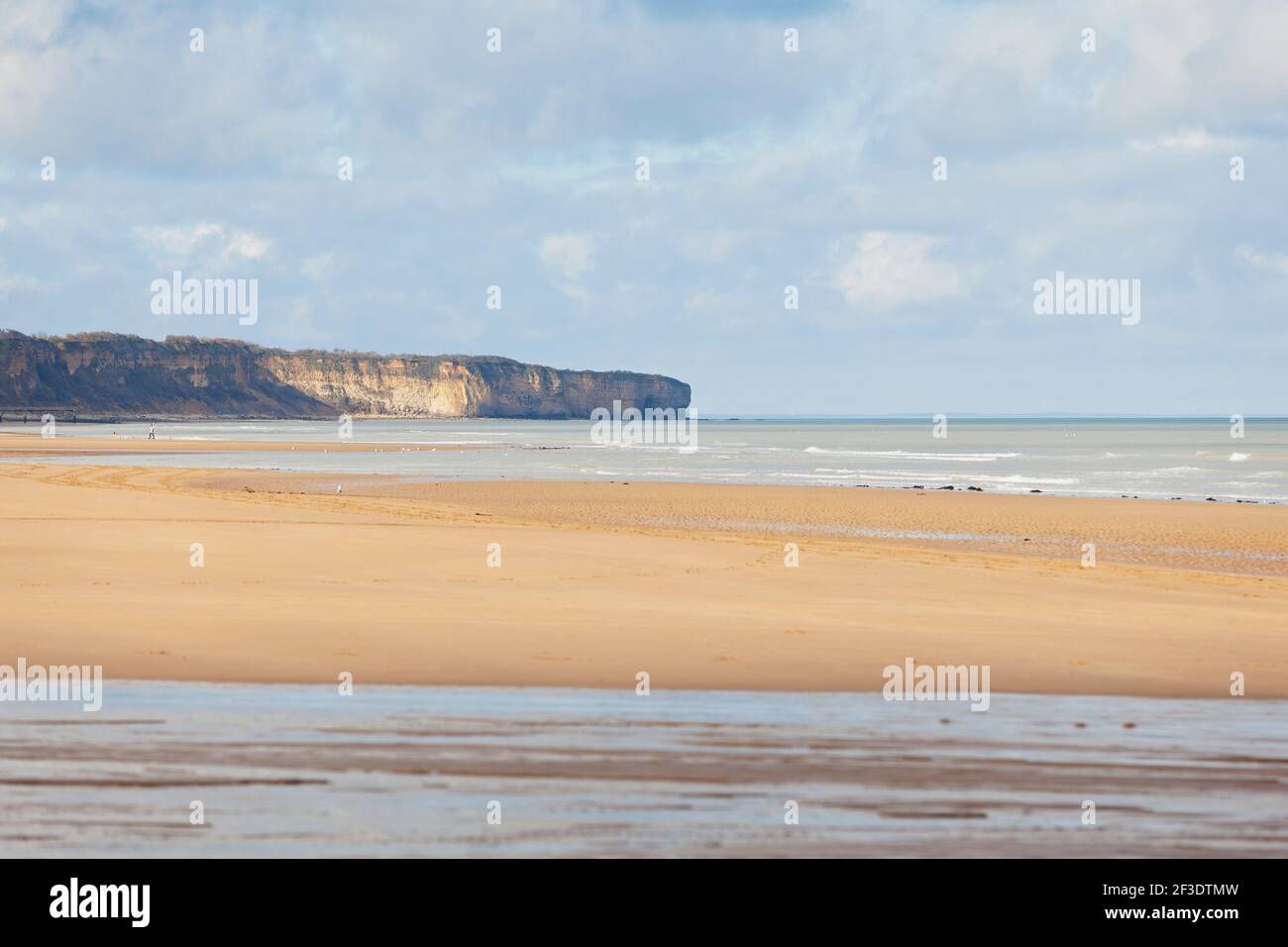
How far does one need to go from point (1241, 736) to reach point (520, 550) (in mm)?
13466

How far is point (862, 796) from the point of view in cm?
703

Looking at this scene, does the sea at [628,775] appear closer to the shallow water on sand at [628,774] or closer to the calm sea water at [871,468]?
the shallow water on sand at [628,774]

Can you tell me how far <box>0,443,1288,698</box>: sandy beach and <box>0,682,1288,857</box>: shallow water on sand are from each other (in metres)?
0.98

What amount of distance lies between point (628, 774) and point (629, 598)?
26.0ft

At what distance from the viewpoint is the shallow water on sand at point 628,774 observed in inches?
247

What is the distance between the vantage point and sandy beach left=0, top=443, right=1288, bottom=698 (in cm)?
1102

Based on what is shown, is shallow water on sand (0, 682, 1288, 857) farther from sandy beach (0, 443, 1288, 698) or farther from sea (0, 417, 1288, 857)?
sandy beach (0, 443, 1288, 698)

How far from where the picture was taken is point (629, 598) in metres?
15.3

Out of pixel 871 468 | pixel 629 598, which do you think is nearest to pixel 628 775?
pixel 629 598

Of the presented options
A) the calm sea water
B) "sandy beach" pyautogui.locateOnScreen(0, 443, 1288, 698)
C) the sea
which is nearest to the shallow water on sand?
the sea

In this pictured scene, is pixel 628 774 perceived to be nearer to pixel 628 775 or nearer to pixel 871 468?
pixel 628 775
